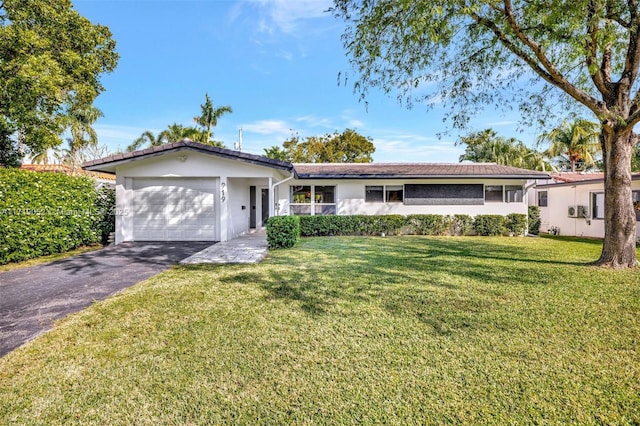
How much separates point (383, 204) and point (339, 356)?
41.5 feet

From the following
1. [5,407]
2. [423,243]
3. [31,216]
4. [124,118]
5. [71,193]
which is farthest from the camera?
[124,118]

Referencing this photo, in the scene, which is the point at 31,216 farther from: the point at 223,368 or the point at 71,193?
the point at 223,368

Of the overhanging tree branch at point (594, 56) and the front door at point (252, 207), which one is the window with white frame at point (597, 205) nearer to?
the overhanging tree branch at point (594, 56)

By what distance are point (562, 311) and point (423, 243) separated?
7.32 m

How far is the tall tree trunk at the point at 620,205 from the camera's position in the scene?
724 centimetres

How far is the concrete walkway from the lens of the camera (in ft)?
27.0

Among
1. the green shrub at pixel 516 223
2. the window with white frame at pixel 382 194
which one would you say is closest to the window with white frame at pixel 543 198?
the green shrub at pixel 516 223

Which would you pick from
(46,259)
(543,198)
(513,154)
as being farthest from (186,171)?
(513,154)

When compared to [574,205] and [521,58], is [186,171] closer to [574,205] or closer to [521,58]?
[521,58]

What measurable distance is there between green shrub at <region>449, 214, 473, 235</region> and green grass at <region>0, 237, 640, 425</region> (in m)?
8.91

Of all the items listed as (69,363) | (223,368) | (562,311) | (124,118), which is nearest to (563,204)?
(562,311)

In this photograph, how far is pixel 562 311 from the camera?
4500 millimetres

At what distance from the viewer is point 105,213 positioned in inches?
455

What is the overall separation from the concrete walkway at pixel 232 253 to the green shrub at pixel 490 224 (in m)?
10.3
